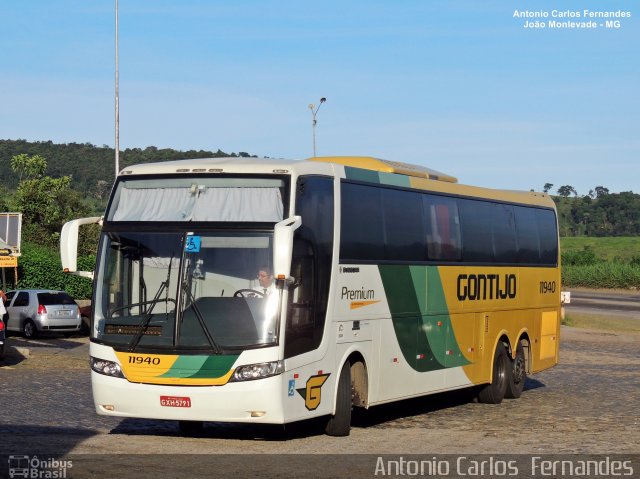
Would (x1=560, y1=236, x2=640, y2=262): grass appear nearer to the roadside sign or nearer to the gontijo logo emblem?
the roadside sign

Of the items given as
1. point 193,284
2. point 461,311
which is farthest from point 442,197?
point 193,284

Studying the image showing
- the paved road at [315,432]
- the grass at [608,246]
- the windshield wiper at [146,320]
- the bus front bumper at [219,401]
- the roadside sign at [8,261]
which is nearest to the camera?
the paved road at [315,432]

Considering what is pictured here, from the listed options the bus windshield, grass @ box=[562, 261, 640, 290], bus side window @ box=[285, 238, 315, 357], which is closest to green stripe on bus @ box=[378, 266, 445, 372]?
bus side window @ box=[285, 238, 315, 357]

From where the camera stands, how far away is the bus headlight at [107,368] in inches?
533

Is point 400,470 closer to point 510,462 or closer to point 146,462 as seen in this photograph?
point 510,462

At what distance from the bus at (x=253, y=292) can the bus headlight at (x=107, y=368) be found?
0.06 feet

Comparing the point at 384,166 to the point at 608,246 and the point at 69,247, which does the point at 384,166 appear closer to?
the point at 69,247

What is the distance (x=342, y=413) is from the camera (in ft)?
47.6

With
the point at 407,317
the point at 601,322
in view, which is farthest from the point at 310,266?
the point at 601,322

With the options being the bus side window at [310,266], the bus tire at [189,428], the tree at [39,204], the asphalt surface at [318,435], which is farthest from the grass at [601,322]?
the bus side window at [310,266]

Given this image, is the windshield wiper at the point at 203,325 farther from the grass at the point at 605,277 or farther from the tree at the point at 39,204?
the grass at the point at 605,277

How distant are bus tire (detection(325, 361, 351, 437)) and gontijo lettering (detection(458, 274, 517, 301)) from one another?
450cm

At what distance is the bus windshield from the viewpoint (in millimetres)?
13219

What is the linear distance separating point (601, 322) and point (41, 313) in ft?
86.5
